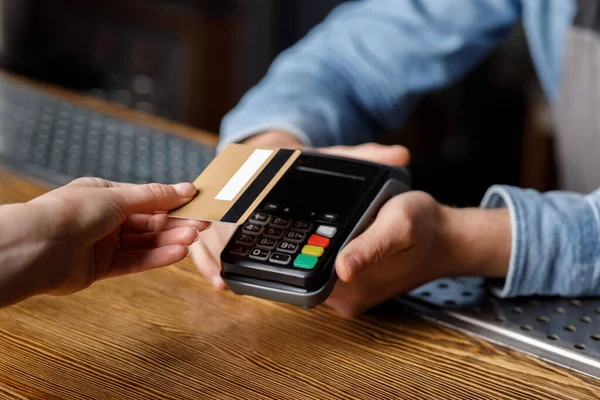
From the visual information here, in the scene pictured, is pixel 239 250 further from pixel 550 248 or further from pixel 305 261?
pixel 550 248

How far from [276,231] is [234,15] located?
194 centimetres

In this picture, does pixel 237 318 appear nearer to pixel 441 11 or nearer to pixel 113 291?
pixel 113 291

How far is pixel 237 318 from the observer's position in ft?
1.79

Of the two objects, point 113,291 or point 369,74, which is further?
point 369,74

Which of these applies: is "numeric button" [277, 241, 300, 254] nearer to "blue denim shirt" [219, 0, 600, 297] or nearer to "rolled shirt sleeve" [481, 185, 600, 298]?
"rolled shirt sleeve" [481, 185, 600, 298]

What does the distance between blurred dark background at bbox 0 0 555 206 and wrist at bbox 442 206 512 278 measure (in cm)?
160

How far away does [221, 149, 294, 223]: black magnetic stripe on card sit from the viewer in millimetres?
475

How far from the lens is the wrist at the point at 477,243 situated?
59cm

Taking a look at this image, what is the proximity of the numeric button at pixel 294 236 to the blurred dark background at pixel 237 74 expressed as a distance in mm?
1719

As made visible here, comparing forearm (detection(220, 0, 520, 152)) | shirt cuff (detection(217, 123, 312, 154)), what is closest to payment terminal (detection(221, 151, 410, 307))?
shirt cuff (detection(217, 123, 312, 154))

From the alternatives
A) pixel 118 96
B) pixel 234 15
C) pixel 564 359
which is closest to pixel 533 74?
pixel 234 15

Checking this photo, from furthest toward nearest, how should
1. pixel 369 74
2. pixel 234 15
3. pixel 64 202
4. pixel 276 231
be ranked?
pixel 234 15 → pixel 369 74 → pixel 276 231 → pixel 64 202

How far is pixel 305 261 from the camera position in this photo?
491 mm

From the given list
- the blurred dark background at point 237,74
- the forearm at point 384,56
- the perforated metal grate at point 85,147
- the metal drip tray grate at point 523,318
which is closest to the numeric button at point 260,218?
the metal drip tray grate at point 523,318
